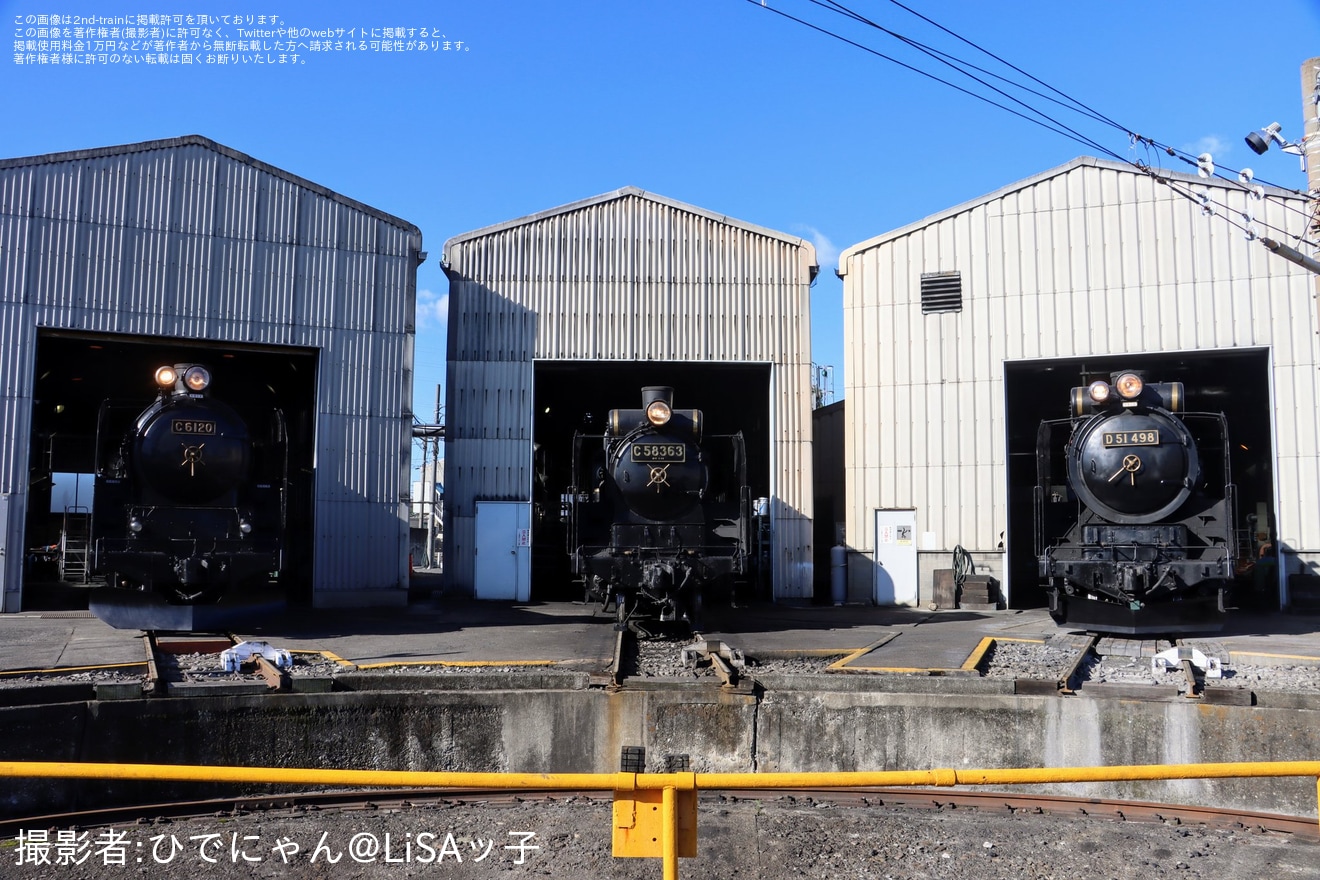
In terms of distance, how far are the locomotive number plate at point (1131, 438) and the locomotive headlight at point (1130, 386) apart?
0.58 metres

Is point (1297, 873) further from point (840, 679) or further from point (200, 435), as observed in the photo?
point (200, 435)

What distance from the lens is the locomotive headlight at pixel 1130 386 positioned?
13531mm

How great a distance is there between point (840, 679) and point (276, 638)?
7.39 meters

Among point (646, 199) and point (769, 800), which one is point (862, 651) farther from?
point (646, 199)

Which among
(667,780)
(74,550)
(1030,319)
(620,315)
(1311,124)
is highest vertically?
(1311,124)

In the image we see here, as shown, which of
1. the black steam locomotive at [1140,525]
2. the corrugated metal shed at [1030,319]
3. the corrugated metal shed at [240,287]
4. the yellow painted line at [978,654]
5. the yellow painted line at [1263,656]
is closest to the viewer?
the yellow painted line at [978,654]

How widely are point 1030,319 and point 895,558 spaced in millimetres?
5379

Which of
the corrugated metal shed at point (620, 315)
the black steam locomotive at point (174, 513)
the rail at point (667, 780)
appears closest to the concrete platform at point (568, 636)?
the black steam locomotive at point (174, 513)

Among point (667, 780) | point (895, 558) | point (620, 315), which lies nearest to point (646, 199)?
point (620, 315)

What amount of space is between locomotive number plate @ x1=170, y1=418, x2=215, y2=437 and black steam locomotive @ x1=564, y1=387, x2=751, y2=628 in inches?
196

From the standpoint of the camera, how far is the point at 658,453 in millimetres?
13633

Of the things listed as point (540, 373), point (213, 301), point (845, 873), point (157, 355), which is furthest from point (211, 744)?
point (540, 373)

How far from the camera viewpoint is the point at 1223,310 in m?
17.7

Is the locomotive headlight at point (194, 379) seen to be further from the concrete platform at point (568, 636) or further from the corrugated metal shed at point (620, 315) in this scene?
the corrugated metal shed at point (620, 315)
